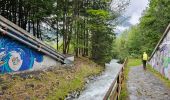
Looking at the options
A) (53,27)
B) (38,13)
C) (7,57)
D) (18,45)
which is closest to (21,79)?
(7,57)

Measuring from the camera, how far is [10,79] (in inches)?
741

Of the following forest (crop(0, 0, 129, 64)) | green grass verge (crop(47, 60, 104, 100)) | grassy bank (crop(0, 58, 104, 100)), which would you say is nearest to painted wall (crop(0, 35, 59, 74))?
grassy bank (crop(0, 58, 104, 100))

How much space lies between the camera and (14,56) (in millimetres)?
22172

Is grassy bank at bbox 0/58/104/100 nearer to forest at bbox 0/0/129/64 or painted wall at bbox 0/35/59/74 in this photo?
painted wall at bbox 0/35/59/74

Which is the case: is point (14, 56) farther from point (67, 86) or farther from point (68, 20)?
point (68, 20)

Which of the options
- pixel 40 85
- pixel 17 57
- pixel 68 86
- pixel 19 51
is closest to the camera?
pixel 40 85

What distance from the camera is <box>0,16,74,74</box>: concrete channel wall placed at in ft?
69.3

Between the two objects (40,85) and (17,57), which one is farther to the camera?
(17,57)

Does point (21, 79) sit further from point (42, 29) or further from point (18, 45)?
point (42, 29)

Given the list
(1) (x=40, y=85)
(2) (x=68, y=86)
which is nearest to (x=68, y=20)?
(2) (x=68, y=86)

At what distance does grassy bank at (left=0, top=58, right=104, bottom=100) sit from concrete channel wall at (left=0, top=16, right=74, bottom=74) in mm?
1482

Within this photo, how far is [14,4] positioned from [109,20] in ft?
51.3

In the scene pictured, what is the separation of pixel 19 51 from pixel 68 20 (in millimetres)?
12362

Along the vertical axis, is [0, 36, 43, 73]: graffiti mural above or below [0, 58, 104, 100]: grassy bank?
above
